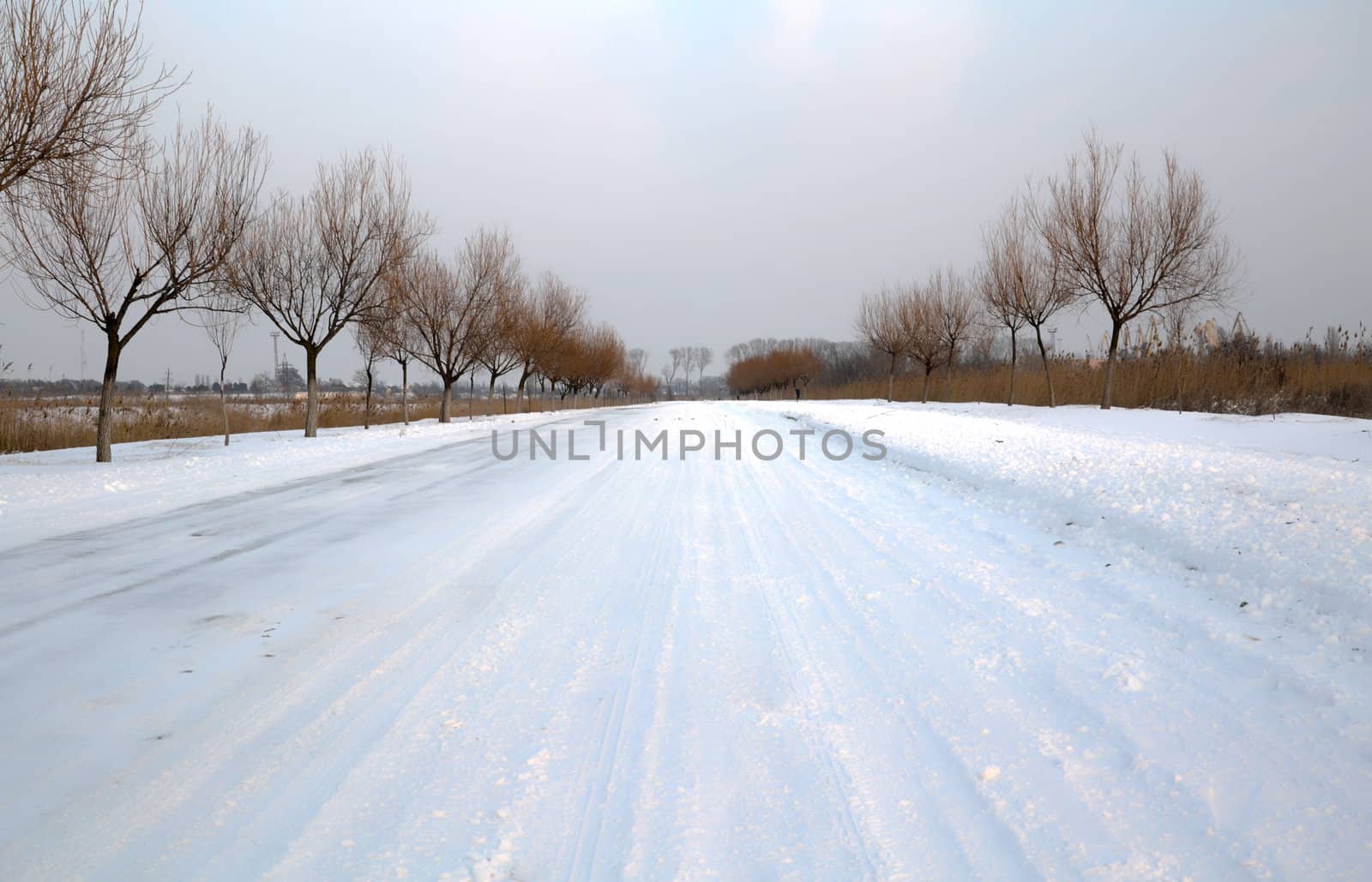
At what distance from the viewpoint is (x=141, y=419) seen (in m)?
19.9

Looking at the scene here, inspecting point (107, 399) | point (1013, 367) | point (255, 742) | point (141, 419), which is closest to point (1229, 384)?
point (1013, 367)

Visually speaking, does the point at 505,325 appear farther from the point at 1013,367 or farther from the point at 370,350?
the point at 1013,367

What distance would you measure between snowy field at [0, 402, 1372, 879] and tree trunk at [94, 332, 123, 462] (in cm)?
694

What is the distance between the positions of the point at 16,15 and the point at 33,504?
6.35m

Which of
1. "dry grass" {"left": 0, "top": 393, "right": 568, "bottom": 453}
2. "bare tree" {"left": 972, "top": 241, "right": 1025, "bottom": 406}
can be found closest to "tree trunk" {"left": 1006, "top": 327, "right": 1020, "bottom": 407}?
"bare tree" {"left": 972, "top": 241, "right": 1025, "bottom": 406}

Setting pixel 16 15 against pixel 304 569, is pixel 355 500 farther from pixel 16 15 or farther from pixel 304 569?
pixel 16 15

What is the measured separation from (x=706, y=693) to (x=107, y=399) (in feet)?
47.1

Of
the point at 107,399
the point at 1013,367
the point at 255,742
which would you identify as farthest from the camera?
the point at 1013,367

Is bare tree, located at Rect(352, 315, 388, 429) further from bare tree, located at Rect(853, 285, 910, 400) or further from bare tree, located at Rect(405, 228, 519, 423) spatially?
bare tree, located at Rect(853, 285, 910, 400)

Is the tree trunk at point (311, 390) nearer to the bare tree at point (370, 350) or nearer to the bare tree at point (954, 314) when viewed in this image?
the bare tree at point (370, 350)

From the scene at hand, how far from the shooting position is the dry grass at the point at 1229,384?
16891 millimetres

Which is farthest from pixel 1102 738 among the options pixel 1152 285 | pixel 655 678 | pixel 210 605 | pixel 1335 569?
pixel 1152 285

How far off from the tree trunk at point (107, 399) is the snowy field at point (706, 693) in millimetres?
6941

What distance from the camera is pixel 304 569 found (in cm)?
461
